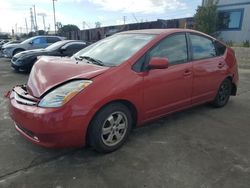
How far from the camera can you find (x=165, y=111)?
3.69 m

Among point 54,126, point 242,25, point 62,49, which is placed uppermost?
point 242,25

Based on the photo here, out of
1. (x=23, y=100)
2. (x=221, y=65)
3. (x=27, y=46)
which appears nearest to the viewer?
(x=23, y=100)

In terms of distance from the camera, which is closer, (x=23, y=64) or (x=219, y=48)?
(x=219, y=48)

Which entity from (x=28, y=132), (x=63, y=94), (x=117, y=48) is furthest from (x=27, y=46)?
(x=63, y=94)

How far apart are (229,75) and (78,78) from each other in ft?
10.7

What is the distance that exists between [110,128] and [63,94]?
0.73m

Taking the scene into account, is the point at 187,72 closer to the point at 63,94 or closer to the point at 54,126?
the point at 63,94

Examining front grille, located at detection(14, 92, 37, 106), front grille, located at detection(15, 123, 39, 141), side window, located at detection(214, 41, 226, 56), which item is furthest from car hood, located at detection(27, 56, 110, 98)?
side window, located at detection(214, 41, 226, 56)

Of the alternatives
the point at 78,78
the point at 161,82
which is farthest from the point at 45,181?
the point at 161,82

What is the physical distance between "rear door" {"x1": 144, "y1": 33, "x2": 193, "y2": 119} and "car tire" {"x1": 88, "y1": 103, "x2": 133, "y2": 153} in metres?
0.40

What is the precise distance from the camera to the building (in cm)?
1402

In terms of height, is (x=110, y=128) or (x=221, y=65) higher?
(x=221, y=65)

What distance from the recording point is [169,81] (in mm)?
3547

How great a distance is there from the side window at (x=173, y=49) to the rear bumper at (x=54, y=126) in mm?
1387
